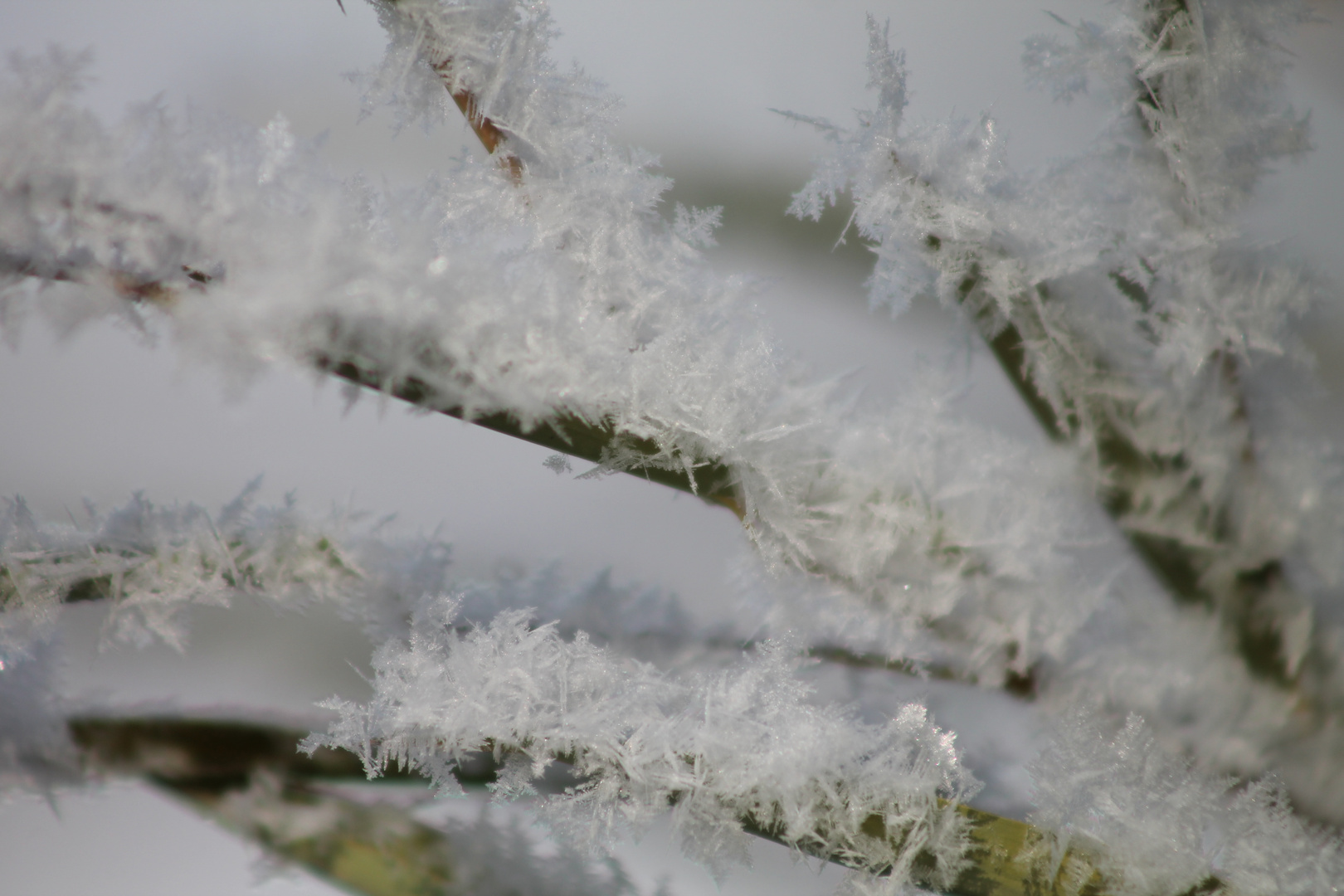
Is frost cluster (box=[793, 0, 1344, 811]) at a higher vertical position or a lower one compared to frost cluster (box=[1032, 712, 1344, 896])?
higher

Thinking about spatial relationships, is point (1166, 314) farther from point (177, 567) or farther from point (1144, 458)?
point (177, 567)

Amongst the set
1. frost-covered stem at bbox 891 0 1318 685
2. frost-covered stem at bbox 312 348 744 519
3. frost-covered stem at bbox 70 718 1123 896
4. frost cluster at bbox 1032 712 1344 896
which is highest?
frost-covered stem at bbox 891 0 1318 685

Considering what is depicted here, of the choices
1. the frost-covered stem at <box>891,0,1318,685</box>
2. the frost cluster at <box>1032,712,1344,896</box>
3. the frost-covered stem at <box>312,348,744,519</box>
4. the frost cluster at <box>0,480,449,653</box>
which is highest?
the frost-covered stem at <box>891,0,1318,685</box>

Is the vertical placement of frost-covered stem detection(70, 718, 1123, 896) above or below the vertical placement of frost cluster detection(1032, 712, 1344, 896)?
below

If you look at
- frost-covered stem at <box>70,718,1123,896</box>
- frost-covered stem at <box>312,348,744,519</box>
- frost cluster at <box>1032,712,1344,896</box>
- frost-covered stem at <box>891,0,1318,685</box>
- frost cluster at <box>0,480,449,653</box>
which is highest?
frost-covered stem at <box>891,0,1318,685</box>

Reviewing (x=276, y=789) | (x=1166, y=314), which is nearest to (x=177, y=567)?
(x=276, y=789)

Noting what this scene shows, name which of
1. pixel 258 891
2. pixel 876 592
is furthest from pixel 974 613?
pixel 258 891

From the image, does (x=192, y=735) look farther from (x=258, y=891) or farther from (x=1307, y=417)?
(x=1307, y=417)
